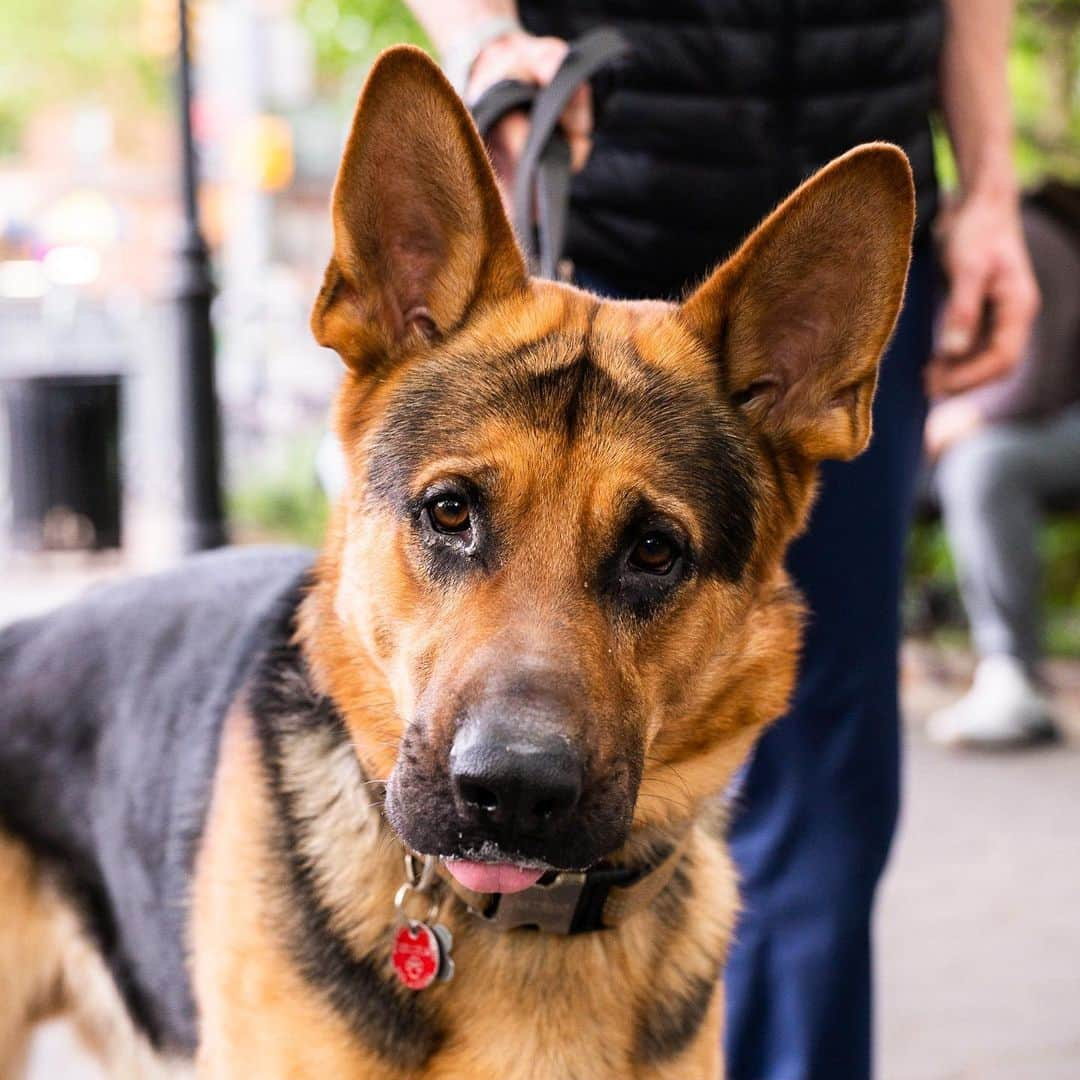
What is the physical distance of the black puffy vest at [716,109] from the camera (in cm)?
285

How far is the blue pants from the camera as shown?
10.0 feet

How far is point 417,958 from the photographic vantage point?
2268 millimetres

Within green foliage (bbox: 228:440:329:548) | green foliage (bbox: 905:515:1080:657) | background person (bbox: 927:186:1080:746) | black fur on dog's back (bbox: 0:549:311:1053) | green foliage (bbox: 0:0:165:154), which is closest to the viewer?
black fur on dog's back (bbox: 0:549:311:1053)

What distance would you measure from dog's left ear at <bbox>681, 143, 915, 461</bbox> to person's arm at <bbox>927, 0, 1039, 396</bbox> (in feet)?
2.72

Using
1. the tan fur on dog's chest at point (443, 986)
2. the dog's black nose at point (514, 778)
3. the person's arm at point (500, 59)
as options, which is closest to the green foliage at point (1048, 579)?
the person's arm at point (500, 59)

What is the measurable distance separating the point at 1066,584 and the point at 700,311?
716 cm

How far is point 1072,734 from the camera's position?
266 inches

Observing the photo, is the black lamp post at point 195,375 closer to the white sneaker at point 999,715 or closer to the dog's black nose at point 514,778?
the white sneaker at point 999,715

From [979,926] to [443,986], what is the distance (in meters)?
2.98

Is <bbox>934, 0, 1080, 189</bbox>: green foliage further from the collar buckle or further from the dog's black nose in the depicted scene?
the dog's black nose

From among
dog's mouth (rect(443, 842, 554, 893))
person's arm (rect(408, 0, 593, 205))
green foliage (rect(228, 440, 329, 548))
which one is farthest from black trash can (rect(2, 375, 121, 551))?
dog's mouth (rect(443, 842, 554, 893))

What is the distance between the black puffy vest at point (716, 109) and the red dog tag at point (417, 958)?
1.41 m

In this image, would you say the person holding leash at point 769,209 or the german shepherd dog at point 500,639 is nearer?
the german shepherd dog at point 500,639

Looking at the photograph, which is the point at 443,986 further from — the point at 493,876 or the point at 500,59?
the point at 500,59
